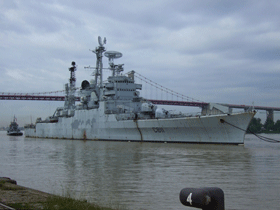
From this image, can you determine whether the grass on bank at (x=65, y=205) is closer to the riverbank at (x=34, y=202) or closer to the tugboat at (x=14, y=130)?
the riverbank at (x=34, y=202)

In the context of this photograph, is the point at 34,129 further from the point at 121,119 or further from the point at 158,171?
the point at 158,171

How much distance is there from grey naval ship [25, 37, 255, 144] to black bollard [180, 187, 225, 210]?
63.1 ft

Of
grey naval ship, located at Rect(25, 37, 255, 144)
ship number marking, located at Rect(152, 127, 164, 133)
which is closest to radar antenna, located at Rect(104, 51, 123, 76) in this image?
grey naval ship, located at Rect(25, 37, 255, 144)

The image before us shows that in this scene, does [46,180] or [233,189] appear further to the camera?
[46,180]

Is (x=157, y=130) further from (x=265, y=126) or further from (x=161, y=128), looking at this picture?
(x=265, y=126)

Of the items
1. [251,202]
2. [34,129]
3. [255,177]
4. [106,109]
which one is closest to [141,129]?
[106,109]

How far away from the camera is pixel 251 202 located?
6723 mm

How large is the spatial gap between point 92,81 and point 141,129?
1347 centimetres

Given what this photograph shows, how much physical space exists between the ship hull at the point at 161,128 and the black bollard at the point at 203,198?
757 inches

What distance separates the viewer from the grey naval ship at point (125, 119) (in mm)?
22688

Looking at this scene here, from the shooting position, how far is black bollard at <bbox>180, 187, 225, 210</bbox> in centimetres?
305

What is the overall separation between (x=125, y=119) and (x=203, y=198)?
87.0ft

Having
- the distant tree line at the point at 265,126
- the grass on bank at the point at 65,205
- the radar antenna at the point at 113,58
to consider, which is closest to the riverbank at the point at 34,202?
the grass on bank at the point at 65,205

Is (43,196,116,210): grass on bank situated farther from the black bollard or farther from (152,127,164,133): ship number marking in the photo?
(152,127,164,133): ship number marking
